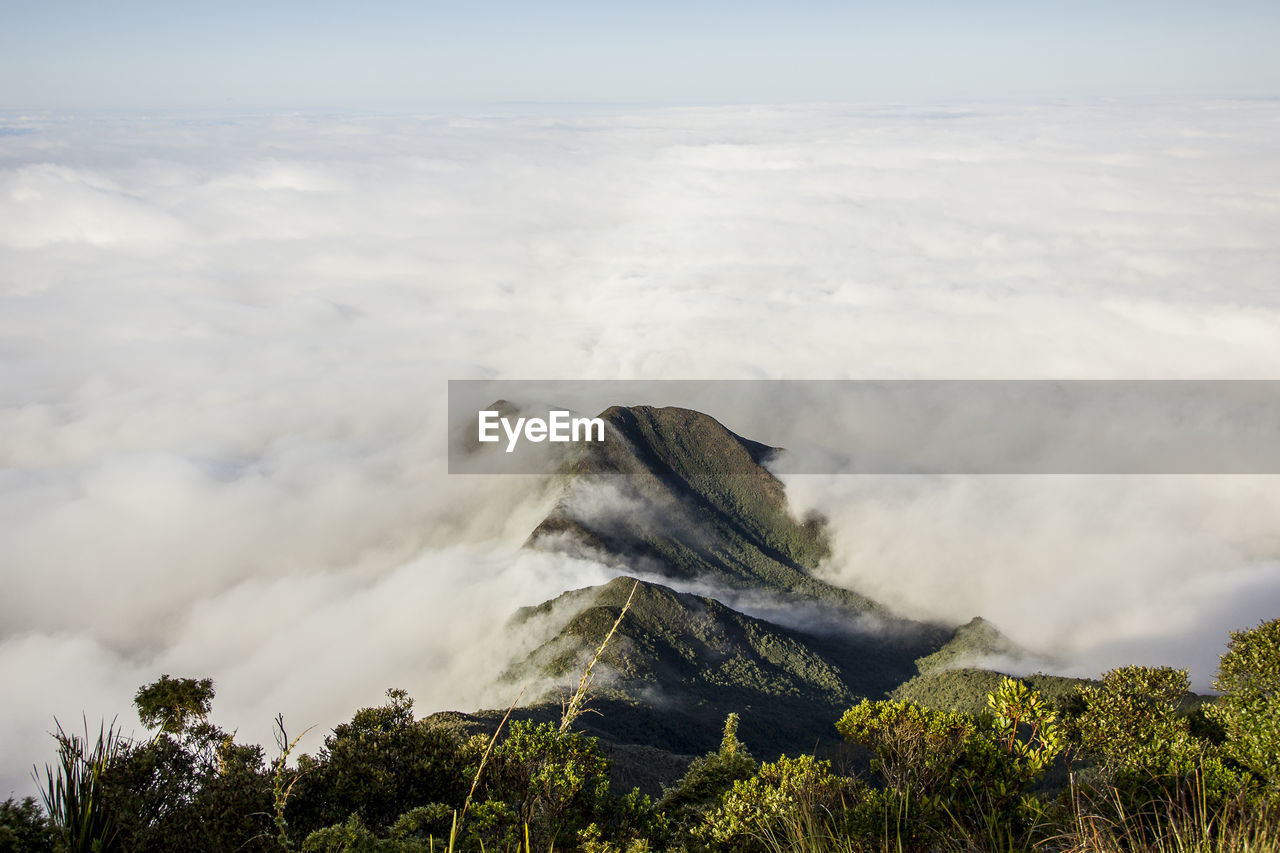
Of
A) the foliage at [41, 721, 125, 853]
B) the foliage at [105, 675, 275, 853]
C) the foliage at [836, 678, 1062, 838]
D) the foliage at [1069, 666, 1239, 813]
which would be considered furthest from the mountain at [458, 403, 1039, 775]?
the foliage at [41, 721, 125, 853]

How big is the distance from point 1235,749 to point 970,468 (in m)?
185

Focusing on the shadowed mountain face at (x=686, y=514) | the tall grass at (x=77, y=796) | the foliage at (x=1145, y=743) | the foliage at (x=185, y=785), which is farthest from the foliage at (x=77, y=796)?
the shadowed mountain face at (x=686, y=514)

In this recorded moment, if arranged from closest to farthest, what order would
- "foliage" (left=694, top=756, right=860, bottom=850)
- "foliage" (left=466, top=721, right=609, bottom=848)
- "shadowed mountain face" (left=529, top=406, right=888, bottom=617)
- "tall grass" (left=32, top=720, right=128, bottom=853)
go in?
"tall grass" (left=32, top=720, right=128, bottom=853), "foliage" (left=694, top=756, right=860, bottom=850), "foliage" (left=466, top=721, right=609, bottom=848), "shadowed mountain face" (left=529, top=406, right=888, bottom=617)

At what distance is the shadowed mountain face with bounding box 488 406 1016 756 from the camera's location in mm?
60625

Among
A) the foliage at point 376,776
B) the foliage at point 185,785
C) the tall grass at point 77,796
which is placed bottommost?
the foliage at point 376,776

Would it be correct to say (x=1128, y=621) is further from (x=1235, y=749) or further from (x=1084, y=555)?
(x=1235, y=749)

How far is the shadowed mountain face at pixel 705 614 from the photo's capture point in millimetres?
60625

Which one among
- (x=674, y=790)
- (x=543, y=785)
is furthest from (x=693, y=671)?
(x=543, y=785)

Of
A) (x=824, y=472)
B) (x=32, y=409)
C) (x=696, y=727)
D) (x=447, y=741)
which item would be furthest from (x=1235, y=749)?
(x=32, y=409)

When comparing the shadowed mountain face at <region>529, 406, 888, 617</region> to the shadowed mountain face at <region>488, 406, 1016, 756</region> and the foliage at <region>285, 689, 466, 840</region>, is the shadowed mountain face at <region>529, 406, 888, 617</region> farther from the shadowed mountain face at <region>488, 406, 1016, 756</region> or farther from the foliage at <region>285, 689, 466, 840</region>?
the foliage at <region>285, 689, 466, 840</region>

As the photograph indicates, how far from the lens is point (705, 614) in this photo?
73.2 m

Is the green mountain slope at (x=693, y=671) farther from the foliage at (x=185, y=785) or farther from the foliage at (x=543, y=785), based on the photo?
the foliage at (x=185, y=785)

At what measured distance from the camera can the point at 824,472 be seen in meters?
128

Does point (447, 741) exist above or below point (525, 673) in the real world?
above
